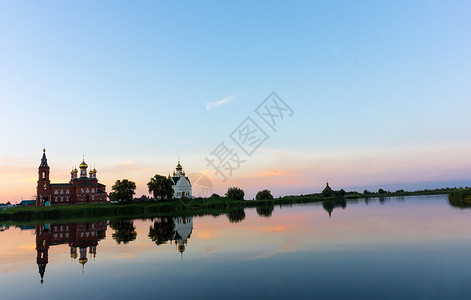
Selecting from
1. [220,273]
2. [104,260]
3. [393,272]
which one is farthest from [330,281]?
[104,260]

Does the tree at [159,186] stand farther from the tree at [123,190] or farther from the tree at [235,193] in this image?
the tree at [235,193]

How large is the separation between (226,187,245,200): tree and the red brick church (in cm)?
4660

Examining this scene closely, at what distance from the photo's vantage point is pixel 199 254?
2102cm

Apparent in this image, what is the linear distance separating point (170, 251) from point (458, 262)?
18.0m

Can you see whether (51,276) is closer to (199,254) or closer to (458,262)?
(199,254)

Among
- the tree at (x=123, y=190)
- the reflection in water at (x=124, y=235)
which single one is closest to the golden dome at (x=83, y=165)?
the tree at (x=123, y=190)

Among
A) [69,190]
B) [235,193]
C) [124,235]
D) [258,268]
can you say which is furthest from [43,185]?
[258,268]

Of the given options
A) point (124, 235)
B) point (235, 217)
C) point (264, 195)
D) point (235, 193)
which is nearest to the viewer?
point (124, 235)

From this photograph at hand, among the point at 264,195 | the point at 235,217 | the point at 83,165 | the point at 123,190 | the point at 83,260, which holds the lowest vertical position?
the point at 235,217

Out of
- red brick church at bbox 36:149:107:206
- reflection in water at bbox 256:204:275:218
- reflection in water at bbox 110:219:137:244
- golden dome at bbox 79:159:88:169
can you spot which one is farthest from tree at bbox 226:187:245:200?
reflection in water at bbox 110:219:137:244

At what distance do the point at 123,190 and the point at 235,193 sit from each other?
48.5 meters

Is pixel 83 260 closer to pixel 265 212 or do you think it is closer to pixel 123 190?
A: pixel 265 212

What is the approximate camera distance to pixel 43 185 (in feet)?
291

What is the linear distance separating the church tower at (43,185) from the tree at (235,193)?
61.9 metres
